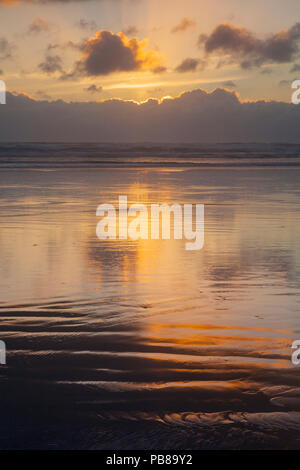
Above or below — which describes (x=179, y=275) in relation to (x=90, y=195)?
below

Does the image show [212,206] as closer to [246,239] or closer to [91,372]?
[246,239]

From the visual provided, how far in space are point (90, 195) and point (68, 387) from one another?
15.4m

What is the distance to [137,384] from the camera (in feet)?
14.8

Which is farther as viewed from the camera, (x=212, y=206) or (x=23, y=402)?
(x=212, y=206)

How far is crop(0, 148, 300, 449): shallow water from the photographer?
3.87 metres

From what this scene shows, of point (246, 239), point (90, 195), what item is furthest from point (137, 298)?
point (90, 195)

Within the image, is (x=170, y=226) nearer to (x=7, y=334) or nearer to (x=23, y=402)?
(x=7, y=334)

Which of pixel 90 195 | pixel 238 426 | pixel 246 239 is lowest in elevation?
pixel 238 426

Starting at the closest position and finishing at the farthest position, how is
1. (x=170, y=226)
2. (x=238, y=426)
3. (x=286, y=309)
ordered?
(x=238, y=426)
(x=286, y=309)
(x=170, y=226)

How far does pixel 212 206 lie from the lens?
53.9 feet

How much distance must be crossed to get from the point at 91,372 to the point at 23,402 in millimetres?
695

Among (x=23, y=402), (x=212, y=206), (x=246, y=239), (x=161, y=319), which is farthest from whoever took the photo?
(x=212, y=206)

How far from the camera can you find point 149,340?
555 centimetres

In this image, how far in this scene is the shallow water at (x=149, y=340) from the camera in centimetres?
387
